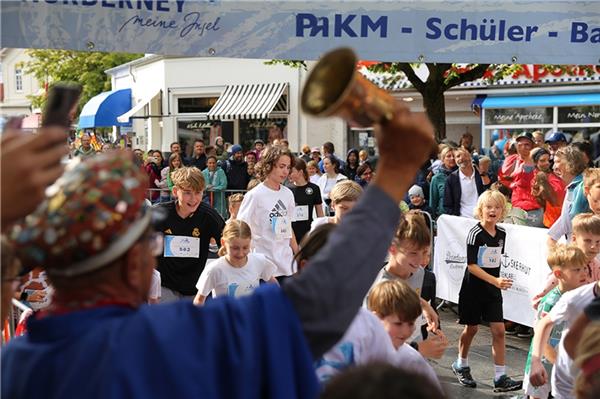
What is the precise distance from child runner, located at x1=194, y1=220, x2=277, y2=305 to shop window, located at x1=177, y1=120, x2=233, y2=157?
25.4 m

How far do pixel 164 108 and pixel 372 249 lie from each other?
30462 mm

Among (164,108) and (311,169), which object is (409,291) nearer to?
(311,169)

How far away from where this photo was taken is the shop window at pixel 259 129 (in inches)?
1144

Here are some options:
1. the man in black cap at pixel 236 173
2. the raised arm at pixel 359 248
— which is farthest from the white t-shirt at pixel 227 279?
the man in black cap at pixel 236 173

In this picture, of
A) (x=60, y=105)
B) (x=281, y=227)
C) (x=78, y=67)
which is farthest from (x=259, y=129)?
(x=60, y=105)

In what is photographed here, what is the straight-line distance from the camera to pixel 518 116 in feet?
80.6

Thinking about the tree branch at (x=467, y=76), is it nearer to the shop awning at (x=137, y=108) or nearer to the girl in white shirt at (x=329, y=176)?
the girl in white shirt at (x=329, y=176)

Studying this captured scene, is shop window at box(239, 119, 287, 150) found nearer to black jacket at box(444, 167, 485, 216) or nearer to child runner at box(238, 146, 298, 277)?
black jacket at box(444, 167, 485, 216)

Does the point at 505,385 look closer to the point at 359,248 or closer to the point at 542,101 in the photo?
the point at 359,248

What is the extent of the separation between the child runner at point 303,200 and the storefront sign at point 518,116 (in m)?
17.2

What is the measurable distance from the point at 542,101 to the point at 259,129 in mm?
10765

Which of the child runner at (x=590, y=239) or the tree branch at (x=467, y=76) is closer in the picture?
the child runner at (x=590, y=239)

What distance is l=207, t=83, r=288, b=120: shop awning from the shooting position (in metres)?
28.2

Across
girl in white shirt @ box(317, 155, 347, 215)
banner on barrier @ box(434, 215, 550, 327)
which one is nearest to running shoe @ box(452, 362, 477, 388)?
banner on barrier @ box(434, 215, 550, 327)
